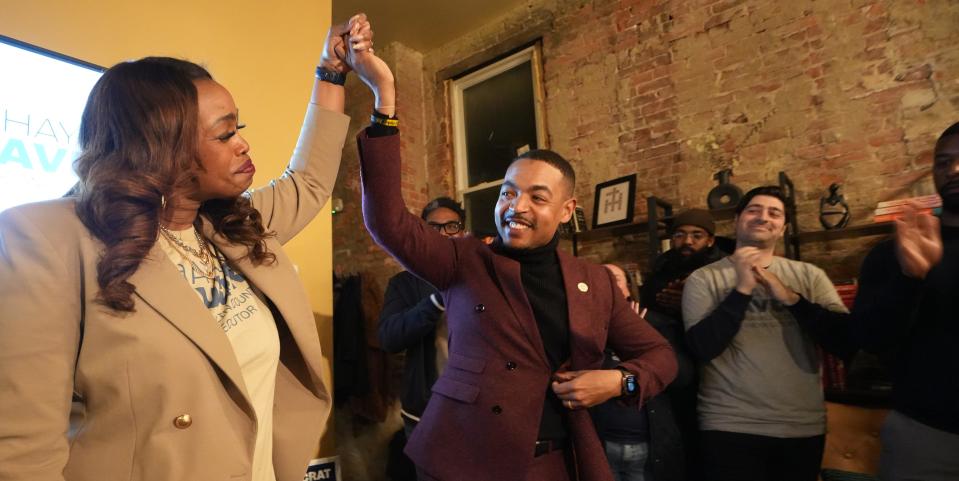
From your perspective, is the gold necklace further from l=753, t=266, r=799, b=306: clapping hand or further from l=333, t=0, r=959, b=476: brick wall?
l=333, t=0, r=959, b=476: brick wall

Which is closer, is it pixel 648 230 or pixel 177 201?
pixel 177 201

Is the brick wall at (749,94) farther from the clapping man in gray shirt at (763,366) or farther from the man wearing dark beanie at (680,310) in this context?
the clapping man in gray shirt at (763,366)

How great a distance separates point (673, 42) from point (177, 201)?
11.3ft

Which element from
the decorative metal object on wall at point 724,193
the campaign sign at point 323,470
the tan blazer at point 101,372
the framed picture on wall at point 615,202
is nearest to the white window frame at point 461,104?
the framed picture on wall at point 615,202

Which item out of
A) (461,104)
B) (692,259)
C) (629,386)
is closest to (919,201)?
(692,259)

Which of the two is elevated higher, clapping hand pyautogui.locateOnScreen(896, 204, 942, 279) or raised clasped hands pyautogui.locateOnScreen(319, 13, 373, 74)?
raised clasped hands pyautogui.locateOnScreen(319, 13, 373, 74)

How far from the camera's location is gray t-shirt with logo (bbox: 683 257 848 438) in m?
1.96

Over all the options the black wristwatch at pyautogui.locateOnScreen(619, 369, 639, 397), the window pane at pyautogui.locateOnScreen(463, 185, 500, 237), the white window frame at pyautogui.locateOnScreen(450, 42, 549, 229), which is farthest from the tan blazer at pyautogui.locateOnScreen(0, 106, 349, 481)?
the window pane at pyautogui.locateOnScreen(463, 185, 500, 237)

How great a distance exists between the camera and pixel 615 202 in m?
3.63

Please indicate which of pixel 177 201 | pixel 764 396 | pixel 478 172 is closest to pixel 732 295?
pixel 764 396

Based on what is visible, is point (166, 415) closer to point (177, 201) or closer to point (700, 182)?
point (177, 201)

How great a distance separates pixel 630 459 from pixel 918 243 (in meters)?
1.22

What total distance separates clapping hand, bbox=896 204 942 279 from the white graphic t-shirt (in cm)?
163

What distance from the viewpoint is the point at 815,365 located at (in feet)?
6.66
